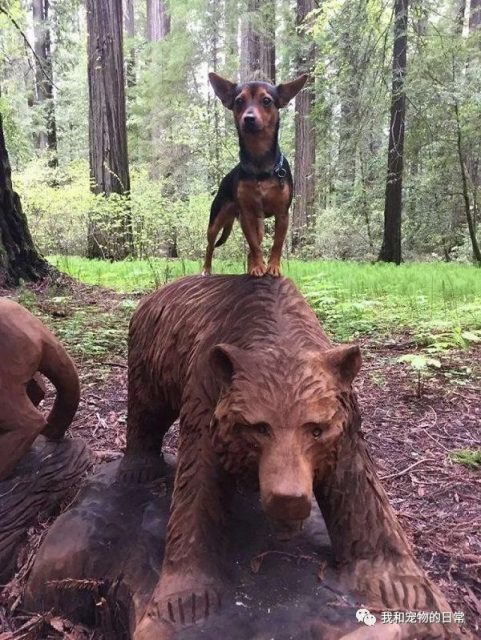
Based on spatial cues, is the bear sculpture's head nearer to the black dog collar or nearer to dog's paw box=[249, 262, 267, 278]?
dog's paw box=[249, 262, 267, 278]

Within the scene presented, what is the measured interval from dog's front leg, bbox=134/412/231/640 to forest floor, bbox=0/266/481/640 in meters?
0.49

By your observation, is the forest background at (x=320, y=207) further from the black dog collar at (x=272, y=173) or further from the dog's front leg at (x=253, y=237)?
the black dog collar at (x=272, y=173)

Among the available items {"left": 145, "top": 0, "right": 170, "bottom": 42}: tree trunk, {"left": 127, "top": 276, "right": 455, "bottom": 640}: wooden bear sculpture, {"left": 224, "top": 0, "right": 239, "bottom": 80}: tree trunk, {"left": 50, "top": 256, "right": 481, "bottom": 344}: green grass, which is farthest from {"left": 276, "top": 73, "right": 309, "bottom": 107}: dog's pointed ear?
{"left": 145, "top": 0, "right": 170, "bottom": 42}: tree trunk

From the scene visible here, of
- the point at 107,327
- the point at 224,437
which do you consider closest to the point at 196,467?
the point at 224,437

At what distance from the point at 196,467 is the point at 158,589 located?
1.36 feet

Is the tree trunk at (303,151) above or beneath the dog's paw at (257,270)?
above

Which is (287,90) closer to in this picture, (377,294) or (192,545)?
(192,545)

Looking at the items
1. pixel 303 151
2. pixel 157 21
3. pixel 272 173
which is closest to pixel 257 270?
pixel 272 173

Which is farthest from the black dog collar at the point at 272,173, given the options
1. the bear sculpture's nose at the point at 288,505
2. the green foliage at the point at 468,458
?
the green foliage at the point at 468,458

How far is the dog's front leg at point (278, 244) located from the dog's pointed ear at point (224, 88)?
560 millimetres

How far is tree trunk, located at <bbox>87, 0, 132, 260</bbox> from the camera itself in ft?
37.9

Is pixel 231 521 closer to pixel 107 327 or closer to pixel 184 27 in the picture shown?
pixel 107 327

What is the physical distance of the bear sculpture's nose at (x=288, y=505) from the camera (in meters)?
1.57

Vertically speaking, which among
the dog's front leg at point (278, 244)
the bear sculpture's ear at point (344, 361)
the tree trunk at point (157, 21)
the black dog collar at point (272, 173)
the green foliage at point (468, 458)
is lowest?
the green foliage at point (468, 458)
